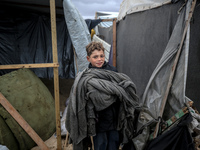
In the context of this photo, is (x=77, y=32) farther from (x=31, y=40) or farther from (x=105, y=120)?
(x=105, y=120)

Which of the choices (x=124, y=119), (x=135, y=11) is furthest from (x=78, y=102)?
(x=135, y=11)

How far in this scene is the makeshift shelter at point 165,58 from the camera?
1444 mm

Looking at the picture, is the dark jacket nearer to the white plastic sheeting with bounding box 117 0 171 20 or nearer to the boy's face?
the boy's face

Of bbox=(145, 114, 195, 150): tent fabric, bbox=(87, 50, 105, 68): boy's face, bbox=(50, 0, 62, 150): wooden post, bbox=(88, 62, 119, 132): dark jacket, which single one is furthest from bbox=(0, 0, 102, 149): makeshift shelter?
bbox=(145, 114, 195, 150): tent fabric

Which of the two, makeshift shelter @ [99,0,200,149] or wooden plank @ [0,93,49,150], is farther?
wooden plank @ [0,93,49,150]

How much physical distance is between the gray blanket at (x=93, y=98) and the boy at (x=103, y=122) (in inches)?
3.1

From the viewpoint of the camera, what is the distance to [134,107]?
1.50 m

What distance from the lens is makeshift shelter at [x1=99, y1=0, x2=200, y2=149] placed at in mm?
1444

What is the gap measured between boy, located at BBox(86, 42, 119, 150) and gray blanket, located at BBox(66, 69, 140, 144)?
0.08 metres

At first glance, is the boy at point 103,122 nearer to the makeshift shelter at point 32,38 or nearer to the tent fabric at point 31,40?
the makeshift shelter at point 32,38

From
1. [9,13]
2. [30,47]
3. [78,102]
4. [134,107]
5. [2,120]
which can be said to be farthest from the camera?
[30,47]

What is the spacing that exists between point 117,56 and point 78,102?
317cm

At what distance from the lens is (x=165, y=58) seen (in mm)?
1604

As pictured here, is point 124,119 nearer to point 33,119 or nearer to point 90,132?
point 90,132
